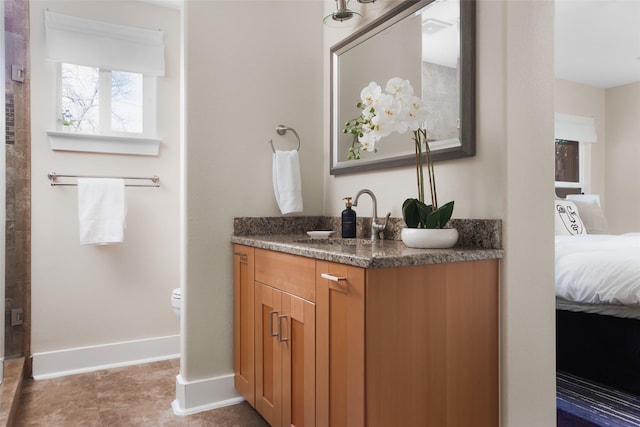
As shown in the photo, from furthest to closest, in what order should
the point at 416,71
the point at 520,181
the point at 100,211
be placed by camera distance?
the point at 100,211 < the point at 416,71 < the point at 520,181

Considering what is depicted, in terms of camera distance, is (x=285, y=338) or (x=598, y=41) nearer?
(x=285, y=338)

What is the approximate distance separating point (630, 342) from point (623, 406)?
34cm

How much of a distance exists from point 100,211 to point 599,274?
2860 mm

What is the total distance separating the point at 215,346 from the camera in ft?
7.40

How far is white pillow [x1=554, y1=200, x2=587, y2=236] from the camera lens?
3.54m

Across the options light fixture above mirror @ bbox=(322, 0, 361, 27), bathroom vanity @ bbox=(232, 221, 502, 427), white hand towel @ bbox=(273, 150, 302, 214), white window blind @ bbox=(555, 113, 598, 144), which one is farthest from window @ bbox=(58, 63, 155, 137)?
white window blind @ bbox=(555, 113, 598, 144)

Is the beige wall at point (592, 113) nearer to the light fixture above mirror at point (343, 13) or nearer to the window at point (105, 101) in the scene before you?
the light fixture above mirror at point (343, 13)

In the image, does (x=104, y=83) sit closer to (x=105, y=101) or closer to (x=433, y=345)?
(x=105, y=101)

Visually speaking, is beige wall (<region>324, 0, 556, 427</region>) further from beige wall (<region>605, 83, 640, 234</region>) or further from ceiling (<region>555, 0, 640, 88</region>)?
beige wall (<region>605, 83, 640, 234</region>)

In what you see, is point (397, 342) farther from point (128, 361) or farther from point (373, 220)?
point (128, 361)

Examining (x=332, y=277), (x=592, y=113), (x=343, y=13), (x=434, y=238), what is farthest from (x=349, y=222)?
(x=592, y=113)

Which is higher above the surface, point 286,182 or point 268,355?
point 286,182

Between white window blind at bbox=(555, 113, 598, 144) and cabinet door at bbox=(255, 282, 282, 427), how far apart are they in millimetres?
4530

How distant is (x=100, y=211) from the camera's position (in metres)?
2.73
